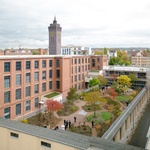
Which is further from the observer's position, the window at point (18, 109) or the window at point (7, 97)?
the window at point (18, 109)

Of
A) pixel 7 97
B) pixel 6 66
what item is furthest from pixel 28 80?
pixel 6 66

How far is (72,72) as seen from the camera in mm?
47406

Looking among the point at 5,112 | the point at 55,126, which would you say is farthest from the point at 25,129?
the point at 5,112

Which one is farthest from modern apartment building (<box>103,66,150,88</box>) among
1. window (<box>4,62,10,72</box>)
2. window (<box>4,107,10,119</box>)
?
window (<box>4,107,10,119</box>)

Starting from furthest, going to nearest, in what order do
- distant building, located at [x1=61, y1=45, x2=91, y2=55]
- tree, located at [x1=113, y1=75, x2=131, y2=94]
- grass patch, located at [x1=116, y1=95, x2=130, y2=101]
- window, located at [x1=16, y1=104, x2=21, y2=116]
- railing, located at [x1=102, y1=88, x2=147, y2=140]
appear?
distant building, located at [x1=61, y1=45, x2=91, y2=55] < tree, located at [x1=113, y1=75, x2=131, y2=94] < grass patch, located at [x1=116, y1=95, x2=130, y2=101] < window, located at [x1=16, y1=104, x2=21, y2=116] < railing, located at [x1=102, y1=88, x2=147, y2=140]

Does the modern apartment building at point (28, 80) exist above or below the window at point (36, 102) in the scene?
above

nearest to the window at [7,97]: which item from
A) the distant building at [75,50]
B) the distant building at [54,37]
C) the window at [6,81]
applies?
the window at [6,81]

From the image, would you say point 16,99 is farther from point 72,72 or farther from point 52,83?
point 72,72

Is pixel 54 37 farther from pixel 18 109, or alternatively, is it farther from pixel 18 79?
pixel 18 109

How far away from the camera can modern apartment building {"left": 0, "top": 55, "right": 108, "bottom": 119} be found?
28959 mm

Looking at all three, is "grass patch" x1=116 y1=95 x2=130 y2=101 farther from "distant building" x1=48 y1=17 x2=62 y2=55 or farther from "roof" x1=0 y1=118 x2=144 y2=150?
"distant building" x1=48 y1=17 x2=62 y2=55

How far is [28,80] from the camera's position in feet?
109

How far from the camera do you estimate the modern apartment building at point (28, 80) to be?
95.0 feet

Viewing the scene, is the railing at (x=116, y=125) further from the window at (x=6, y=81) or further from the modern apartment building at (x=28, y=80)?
the window at (x=6, y=81)
